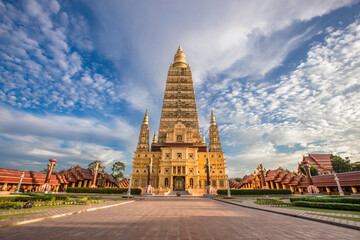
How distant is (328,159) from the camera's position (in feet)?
144

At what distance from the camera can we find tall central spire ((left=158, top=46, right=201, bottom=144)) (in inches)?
2140

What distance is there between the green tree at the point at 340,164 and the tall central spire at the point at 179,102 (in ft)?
116

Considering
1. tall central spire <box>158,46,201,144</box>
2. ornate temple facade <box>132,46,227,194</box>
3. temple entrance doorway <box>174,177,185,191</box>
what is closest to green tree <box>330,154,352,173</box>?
ornate temple facade <box>132,46,227,194</box>

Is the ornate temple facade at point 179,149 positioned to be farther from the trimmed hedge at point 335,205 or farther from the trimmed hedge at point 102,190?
the trimmed hedge at point 335,205

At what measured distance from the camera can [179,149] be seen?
43.2 metres

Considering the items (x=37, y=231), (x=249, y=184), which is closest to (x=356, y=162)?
(x=249, y=184)

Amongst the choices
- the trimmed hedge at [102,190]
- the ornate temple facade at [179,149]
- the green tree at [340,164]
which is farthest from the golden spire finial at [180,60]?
the green tree at [340,164]

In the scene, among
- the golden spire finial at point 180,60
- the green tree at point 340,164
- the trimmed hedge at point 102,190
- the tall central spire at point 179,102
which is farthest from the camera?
the golden spire finial at point 180,60

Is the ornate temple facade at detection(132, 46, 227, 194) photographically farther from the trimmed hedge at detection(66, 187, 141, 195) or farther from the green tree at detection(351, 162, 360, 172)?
the green tree at detection(351, 162, 360, 172)

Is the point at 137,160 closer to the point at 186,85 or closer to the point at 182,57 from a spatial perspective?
the point at 186,85

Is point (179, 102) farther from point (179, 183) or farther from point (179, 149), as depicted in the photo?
point (179, 183)

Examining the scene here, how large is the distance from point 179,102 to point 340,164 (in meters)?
47.0

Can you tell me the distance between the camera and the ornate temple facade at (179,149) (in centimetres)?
4106

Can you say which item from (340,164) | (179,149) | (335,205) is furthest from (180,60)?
(335,205)
